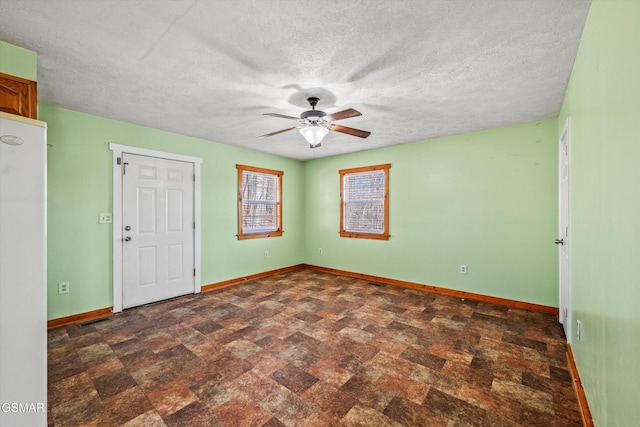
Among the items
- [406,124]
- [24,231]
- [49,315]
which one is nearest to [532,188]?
[406,124]

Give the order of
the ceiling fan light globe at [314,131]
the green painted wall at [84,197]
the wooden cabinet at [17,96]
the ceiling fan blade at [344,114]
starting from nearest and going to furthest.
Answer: the wooden cabinet at [17,96] < the ceiling fan blade at [344,114] < the ceiling fan light globe at [314,131] < the green painted wall at [84,197]

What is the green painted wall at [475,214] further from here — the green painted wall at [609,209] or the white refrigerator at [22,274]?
the white refrigerator at [22,274]

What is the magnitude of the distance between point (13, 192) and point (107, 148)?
2464 mm

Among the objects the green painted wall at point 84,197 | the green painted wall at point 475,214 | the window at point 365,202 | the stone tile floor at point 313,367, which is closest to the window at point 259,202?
the green painted wall at point 84,197

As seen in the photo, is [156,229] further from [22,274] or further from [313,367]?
[313,367]

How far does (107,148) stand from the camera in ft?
11.0

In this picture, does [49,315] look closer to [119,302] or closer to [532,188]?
[119,302]

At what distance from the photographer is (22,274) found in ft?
4.32

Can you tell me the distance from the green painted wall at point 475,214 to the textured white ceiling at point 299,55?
600 millimetres

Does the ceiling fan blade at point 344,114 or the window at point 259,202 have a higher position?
the ceiling fan blade at point 344,114

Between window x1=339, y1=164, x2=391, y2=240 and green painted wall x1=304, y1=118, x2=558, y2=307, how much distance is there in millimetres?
123

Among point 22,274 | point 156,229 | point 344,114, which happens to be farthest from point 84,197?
point 344,114

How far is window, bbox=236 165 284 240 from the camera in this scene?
4.87m

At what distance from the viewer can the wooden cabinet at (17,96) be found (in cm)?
183
